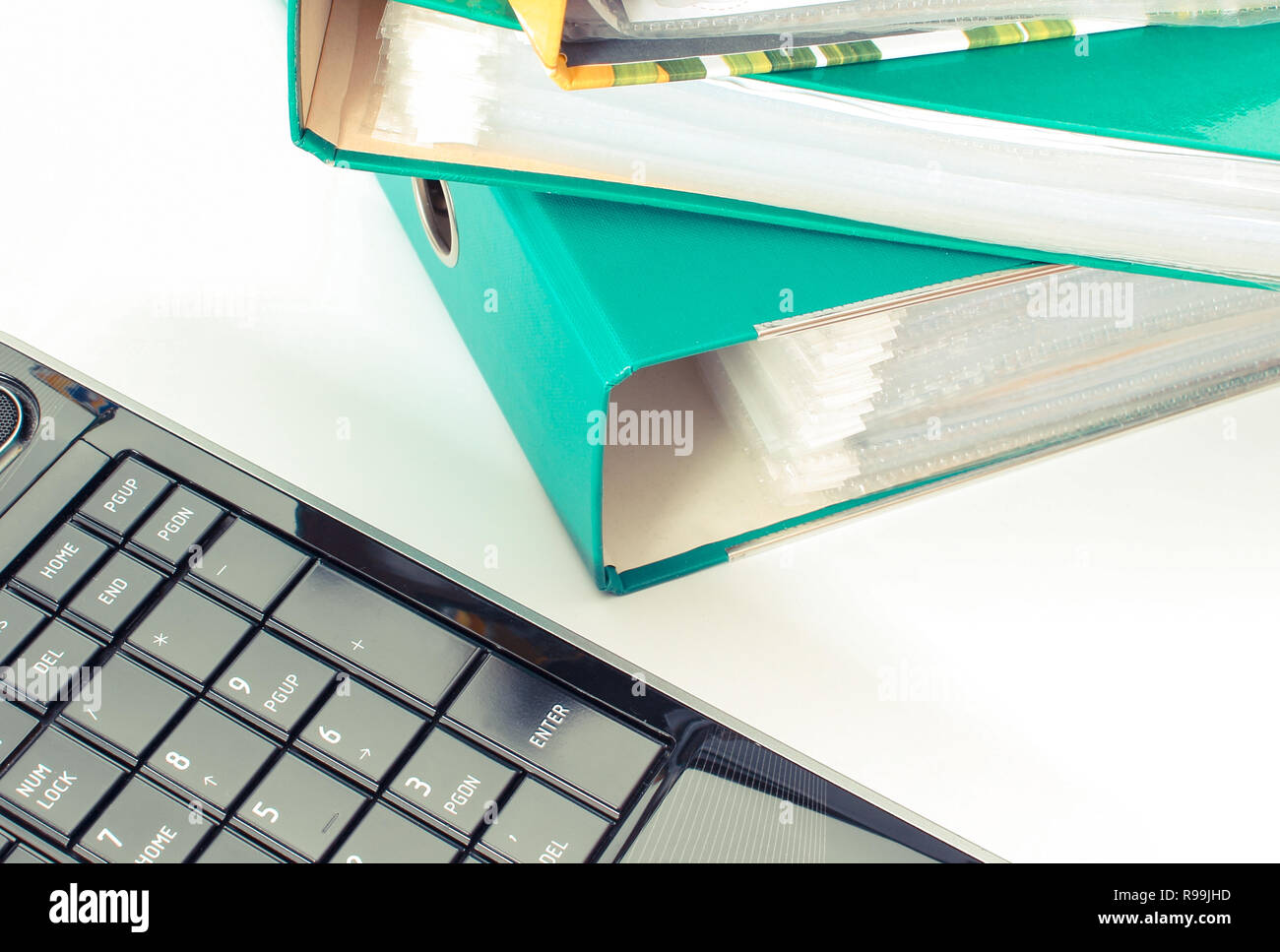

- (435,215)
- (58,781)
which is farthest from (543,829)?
(435,215)

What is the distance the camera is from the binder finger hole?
46cm

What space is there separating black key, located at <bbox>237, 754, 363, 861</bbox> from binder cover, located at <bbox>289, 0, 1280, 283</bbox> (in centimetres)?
17

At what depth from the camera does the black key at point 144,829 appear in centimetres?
30

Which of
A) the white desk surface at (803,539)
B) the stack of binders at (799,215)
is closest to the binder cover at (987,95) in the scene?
the stack of binders at (799,215)

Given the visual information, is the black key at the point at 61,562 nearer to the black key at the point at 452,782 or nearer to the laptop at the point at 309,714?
the laptop at the point at 309,714

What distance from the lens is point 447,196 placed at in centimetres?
44

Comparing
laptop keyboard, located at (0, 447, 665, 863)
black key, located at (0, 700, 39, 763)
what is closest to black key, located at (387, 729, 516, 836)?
laptop keyboard, located at (0, 447, 665, 863)

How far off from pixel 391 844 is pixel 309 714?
4cm

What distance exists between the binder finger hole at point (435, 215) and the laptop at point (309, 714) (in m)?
0.14

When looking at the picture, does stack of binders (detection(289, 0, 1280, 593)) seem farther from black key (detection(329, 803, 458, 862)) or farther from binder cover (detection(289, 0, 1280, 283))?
black key (detection(329, 803, 458, 862))

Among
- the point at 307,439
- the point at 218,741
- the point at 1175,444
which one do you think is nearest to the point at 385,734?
the point at 218,741

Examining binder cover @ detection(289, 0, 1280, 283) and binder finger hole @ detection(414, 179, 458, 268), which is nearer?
binder cover @ detection(289, 0, 1280, 283)

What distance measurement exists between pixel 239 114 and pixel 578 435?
12.1 inches
